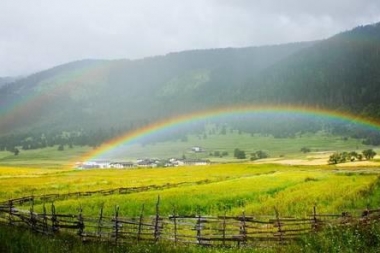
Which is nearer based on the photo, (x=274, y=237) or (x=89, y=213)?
(x=274, y=237)

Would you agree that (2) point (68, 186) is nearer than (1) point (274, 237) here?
No

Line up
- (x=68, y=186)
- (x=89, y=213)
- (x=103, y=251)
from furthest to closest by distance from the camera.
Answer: (x=68, y=186)
(x=89, y=213)
(x=103, y=251)

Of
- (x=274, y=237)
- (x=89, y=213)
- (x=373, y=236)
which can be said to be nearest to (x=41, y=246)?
(x=274, y=237)

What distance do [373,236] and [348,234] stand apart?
0.95m

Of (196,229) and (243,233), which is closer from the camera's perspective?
(243,233)

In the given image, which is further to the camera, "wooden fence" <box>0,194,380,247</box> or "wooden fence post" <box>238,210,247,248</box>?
"wooden fence post" <box>238,210,247,248</box>

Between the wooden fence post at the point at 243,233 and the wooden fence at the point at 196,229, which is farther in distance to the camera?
the wooden fence post at the point at 243,233

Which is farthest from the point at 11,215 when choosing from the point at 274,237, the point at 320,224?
the point at 320,224

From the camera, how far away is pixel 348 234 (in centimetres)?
1873

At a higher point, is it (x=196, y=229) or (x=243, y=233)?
(x=196, y=229)

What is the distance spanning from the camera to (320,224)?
78.5ft

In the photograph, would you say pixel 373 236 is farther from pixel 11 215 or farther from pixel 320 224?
pixel 11 215

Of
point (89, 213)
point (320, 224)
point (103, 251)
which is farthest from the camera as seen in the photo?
point (89, 213)

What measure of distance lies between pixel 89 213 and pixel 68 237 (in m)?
12.5
